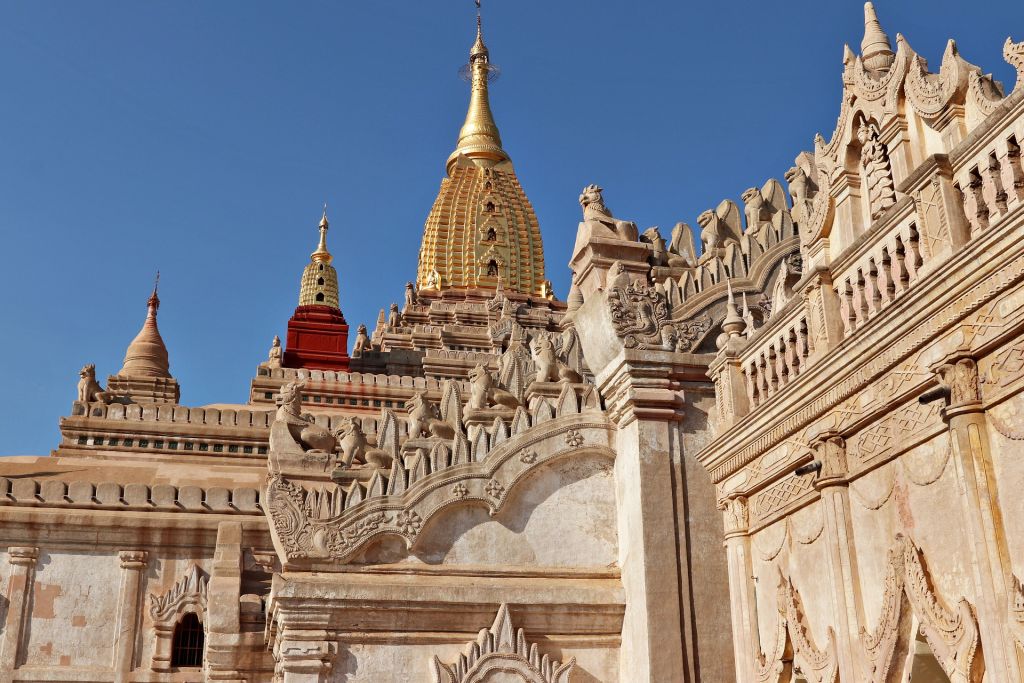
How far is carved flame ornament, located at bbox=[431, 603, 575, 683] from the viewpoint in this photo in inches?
445

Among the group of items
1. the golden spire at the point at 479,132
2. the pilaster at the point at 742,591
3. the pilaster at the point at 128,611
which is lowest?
the pilaster at the point at 742,591

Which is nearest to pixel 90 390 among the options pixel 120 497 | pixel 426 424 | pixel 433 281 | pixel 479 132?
pixel 120 497

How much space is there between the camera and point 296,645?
10.9 metres

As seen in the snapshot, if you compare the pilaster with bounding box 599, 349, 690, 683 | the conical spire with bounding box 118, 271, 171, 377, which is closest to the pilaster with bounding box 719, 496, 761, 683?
the pilaster with bounding box 599, 349, 690, 683

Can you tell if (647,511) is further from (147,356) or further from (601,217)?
(147,356)

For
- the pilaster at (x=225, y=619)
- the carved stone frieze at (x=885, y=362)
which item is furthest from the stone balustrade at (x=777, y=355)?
the pilaster at (x=225, y=619)

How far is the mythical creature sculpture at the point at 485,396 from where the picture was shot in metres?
15.3

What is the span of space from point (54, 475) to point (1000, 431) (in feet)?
60.5

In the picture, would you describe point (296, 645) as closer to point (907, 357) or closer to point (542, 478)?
point (542, 478)

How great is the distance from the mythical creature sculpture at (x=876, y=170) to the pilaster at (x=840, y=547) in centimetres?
269

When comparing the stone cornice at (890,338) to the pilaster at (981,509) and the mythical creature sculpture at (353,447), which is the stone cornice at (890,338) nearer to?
the pilaster at (981,509)

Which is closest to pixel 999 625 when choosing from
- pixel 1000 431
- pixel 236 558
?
pixel 1000 431

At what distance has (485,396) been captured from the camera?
610 inches

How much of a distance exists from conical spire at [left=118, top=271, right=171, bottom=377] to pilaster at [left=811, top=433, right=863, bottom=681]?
107 ft
